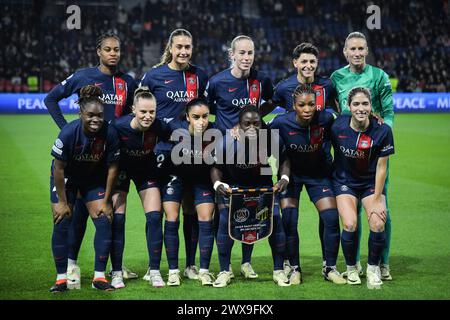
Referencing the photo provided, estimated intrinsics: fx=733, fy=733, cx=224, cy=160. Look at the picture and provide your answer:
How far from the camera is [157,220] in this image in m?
6.61

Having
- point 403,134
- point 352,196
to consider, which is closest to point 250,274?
point 352,196

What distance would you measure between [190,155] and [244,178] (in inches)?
21.9

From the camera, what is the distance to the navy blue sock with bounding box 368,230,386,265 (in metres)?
6.44

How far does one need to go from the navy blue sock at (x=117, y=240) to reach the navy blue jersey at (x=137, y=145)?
458 mm

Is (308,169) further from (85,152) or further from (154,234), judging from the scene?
(85,152)

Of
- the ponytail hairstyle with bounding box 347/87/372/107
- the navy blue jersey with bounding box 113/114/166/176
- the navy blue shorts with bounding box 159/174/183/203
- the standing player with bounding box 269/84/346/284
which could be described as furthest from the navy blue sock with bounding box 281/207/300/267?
the navy blue jersey with bounding box 113/114/166/176

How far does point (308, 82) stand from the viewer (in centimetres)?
698

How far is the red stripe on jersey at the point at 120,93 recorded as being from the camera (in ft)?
23.3

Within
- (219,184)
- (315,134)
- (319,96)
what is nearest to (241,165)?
(219,184)

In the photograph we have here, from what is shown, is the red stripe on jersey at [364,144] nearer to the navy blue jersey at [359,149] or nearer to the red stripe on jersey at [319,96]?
the navy blue jersey at [359,149]

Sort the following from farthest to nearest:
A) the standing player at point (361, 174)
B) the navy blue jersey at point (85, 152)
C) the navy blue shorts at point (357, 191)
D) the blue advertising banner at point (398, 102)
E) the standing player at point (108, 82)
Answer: the blue advertising banner at point (398, 102) → the standing player at point (108, 82) → the navy blue shorts at point (357, 191) → the standing player at point (361, 174) → the navy blue jersey at point (85, 152)

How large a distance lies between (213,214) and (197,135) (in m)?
0.77

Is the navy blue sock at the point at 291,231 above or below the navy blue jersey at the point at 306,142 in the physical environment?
below

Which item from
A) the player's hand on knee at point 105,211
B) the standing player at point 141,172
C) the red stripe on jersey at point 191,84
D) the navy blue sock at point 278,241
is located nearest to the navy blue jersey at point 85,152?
the standing player at point 141,172
